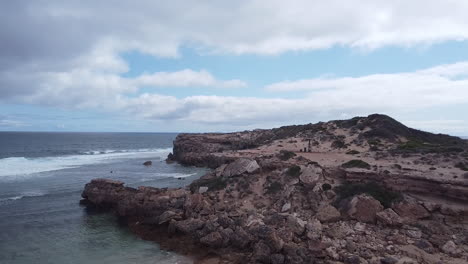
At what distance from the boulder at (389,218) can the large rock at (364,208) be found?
1.29 ft

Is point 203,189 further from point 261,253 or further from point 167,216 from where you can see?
point 261,253

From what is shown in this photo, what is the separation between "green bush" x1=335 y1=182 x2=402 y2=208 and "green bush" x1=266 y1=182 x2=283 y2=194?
4529 millimetres

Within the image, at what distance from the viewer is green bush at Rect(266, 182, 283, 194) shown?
2776 cm

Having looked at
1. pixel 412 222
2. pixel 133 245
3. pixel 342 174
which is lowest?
pixel 133 245

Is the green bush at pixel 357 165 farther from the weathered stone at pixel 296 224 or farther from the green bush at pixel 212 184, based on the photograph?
the green bush at pixel 212 184

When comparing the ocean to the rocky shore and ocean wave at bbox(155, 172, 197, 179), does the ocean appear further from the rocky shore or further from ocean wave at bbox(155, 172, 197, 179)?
ocean wave at bbox(155, 172, 197, 179)

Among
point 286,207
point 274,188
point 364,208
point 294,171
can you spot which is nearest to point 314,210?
point 286,207

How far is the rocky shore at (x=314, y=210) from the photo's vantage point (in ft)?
62.4

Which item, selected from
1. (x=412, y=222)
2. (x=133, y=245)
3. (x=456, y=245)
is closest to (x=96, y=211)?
(x=133, y=245)

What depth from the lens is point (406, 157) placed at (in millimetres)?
30656

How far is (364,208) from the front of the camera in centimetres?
2255

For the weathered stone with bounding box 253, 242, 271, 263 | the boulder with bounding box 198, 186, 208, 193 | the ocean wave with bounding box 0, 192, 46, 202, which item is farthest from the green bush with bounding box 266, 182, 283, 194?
the ocean wave with bounding box 0, 192, 46, 202

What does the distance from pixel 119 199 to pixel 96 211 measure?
2280 millimetres

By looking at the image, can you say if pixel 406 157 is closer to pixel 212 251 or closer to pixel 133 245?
pixel 212 251
